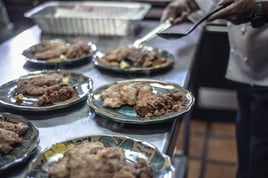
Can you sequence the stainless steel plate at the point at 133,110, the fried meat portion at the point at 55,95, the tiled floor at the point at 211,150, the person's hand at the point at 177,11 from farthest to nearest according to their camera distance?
the tiled floor at the point at 211,150
the person's hand at the point at 177,11
the fried meat portion at the point at 55,95
the stainless steel plate at the point at 133,110

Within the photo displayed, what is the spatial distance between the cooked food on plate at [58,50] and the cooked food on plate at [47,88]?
0.62 feet

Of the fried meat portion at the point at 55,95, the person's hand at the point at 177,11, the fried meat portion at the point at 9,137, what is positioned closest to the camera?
the fried meat portion at the point at 9,137

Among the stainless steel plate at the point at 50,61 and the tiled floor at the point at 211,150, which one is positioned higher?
the stainless steel plate at the point at 50,61

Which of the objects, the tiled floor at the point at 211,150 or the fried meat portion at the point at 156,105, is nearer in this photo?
the fried meat portion at the point at 156,105

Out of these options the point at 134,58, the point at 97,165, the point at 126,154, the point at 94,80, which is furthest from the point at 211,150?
the point at 97,165

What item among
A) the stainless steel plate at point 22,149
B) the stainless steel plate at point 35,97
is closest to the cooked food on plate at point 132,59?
the stainless steel plate at point 35,97

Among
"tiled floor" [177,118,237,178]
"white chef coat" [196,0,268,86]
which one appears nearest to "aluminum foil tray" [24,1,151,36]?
"white chef coat" [196,0,268,86]

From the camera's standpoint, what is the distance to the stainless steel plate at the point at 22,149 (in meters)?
0.78

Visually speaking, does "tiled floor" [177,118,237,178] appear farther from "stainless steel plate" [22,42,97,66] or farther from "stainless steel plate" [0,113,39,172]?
"stainless steel plate" [0,113,39,172]

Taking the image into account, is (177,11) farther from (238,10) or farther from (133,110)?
(133,110)

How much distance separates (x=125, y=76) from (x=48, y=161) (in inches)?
23.2

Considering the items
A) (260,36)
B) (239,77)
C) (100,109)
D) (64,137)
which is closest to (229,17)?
(260,36)

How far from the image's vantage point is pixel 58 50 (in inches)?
57.1

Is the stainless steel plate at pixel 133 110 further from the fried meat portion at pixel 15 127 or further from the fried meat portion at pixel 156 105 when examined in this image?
the fried meat portion at pixel 15 127
